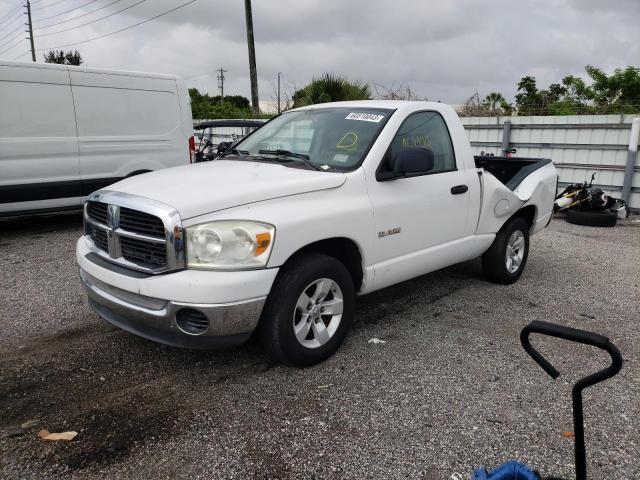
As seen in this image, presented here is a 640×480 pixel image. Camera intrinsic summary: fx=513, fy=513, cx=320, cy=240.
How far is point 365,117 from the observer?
3.98m

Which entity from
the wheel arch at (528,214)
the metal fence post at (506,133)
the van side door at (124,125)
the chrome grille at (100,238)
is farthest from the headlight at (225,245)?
the metal fence post at (506,133)

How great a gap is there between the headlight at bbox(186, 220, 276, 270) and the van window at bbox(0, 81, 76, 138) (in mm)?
5171

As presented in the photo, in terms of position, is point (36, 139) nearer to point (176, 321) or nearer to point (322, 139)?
point (322, 139)

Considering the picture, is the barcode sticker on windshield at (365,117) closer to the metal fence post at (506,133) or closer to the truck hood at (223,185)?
the truck hood at (223,185)

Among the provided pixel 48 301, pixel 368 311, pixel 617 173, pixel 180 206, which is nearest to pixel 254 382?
pixel 180 206

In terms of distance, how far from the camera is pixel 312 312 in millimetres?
3301

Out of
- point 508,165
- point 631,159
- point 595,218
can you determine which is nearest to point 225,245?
point 508,165

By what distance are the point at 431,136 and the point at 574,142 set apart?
7.05 m

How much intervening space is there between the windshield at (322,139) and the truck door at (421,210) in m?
0.21

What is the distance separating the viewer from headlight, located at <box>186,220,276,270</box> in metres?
2.85

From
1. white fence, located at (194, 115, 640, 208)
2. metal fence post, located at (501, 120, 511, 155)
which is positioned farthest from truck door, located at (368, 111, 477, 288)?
metal fence post, located at (501, 120, 511, 155)

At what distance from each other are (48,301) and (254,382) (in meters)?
2.51

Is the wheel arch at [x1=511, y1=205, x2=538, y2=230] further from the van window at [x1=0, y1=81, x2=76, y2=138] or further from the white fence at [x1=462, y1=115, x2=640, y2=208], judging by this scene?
the van window at [x1=0, y1=81, x2=76, y2=138]

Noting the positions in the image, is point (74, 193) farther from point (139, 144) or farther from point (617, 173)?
point (617, 173)
